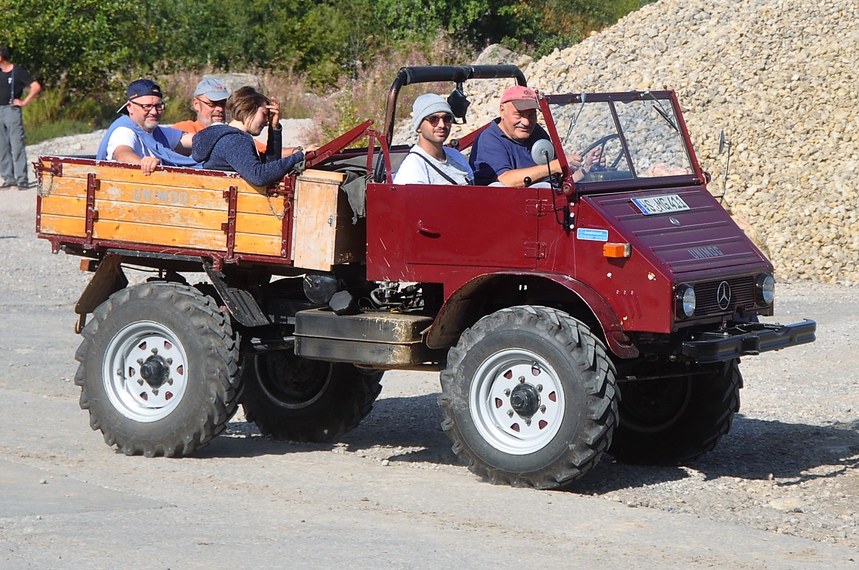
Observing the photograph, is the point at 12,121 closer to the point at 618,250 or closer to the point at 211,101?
the point at 211,101

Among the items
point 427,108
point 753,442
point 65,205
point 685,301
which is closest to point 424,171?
point 427,108

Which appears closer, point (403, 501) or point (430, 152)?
point (403, 501)

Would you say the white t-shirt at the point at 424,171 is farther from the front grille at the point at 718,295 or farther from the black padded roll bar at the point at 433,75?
the front grille at the point at 718,295

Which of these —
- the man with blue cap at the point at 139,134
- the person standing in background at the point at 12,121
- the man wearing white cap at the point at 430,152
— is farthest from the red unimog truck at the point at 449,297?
the person standing in background at the point at 12,121

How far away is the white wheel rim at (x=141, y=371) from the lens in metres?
8.59

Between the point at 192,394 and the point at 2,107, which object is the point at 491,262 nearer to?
the point at 192,394

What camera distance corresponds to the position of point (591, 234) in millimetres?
7531

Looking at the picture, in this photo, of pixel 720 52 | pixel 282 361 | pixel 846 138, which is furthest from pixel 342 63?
pixel 282 361

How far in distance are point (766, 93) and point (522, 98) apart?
525 inches

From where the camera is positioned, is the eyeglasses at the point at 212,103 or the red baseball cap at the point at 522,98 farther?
the eyeglasses at the point at 212,103

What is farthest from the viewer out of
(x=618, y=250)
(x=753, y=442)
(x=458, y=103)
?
(x=753, y=442)

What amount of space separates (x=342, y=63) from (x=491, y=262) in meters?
25.6

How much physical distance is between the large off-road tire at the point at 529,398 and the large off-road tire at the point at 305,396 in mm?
1550

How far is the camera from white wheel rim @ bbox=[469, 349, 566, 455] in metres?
7.63
